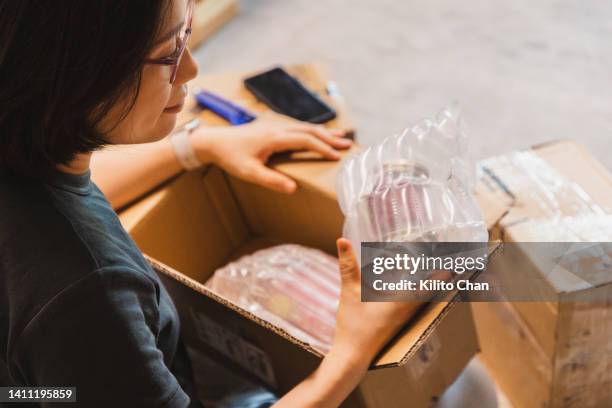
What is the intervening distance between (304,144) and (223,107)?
21cm

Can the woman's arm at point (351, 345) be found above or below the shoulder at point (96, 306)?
below

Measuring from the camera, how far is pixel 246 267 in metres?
0.99

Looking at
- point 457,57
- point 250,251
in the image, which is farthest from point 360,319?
point 457,57

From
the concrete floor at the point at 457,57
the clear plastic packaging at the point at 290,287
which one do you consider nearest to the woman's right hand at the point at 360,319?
the clear plastic packaging at the point at 290,287

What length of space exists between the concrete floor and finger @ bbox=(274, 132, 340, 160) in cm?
75

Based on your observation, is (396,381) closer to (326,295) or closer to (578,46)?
(326,295)

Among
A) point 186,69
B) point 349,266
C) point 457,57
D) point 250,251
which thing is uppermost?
point 186,69

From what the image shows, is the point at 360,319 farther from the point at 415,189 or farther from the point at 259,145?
the point at 259,145

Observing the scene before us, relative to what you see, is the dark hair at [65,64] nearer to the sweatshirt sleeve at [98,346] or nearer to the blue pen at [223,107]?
the sweatshirt sleeve at [98,346]

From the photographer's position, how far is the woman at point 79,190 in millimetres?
467

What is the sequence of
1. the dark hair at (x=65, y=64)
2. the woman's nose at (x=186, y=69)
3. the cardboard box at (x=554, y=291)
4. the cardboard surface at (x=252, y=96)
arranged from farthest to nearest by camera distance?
the cardboard surface at (x=252, y=96) < the cardboard box at (x=554, y=291) < the woman's nose at (x=186, y=69) < the dark hair at (x=65, y=64)

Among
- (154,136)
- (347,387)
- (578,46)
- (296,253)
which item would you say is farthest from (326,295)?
(578,46)

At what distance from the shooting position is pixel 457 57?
1.89 m

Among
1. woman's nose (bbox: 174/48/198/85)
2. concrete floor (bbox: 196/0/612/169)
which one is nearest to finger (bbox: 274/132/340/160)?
woman's nose (bbox: 174/48/198/85)
